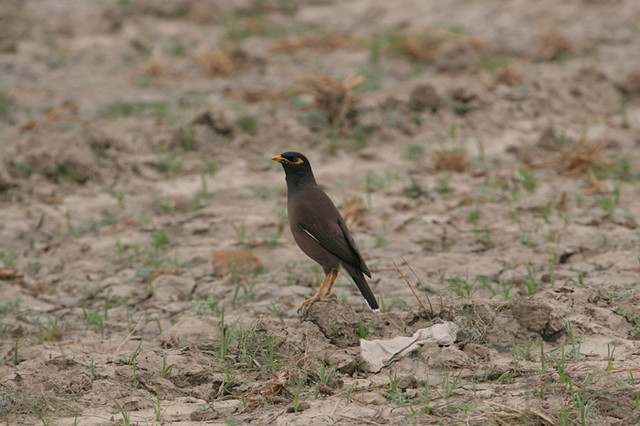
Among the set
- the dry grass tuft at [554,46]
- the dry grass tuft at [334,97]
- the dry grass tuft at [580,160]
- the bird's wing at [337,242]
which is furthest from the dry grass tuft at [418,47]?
the bird's wing at [337,242]

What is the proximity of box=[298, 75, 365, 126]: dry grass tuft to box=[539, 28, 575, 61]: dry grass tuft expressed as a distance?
119 inches

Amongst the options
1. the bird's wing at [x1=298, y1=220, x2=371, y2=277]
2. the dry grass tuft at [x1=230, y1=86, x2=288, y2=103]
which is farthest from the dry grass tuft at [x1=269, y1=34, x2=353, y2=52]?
the bird's wing at [x1=298, y1=220, x2=371, y2=277]

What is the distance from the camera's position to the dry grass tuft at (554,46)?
1010cm

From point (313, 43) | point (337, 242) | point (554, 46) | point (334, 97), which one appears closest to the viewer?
point (337, 242)

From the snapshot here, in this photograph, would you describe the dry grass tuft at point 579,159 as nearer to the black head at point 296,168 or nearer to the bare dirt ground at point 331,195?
the bare dirt ground at point 331,195

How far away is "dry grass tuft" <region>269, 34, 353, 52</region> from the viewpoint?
437 inches

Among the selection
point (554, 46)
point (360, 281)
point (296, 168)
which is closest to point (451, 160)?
point (296, 168)

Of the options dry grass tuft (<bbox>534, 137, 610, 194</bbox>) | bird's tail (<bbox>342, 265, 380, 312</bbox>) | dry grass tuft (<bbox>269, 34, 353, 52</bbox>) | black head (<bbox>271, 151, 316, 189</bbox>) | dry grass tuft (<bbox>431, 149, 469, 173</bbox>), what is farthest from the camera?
dry grass tuft (<bbox>269, 34, 353, 52</bbox>)

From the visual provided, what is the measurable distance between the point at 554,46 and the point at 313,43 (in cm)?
338

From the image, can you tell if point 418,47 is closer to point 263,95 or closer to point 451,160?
point 263,95

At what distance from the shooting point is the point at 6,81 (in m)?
10.2

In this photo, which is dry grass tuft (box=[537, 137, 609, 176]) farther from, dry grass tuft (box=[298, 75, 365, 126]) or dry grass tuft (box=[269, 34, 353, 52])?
dry grass tuft (box=[269, 34, 353, 52])

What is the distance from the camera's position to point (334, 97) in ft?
27.4

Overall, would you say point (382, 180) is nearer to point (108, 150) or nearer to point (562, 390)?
point (108, 150)
